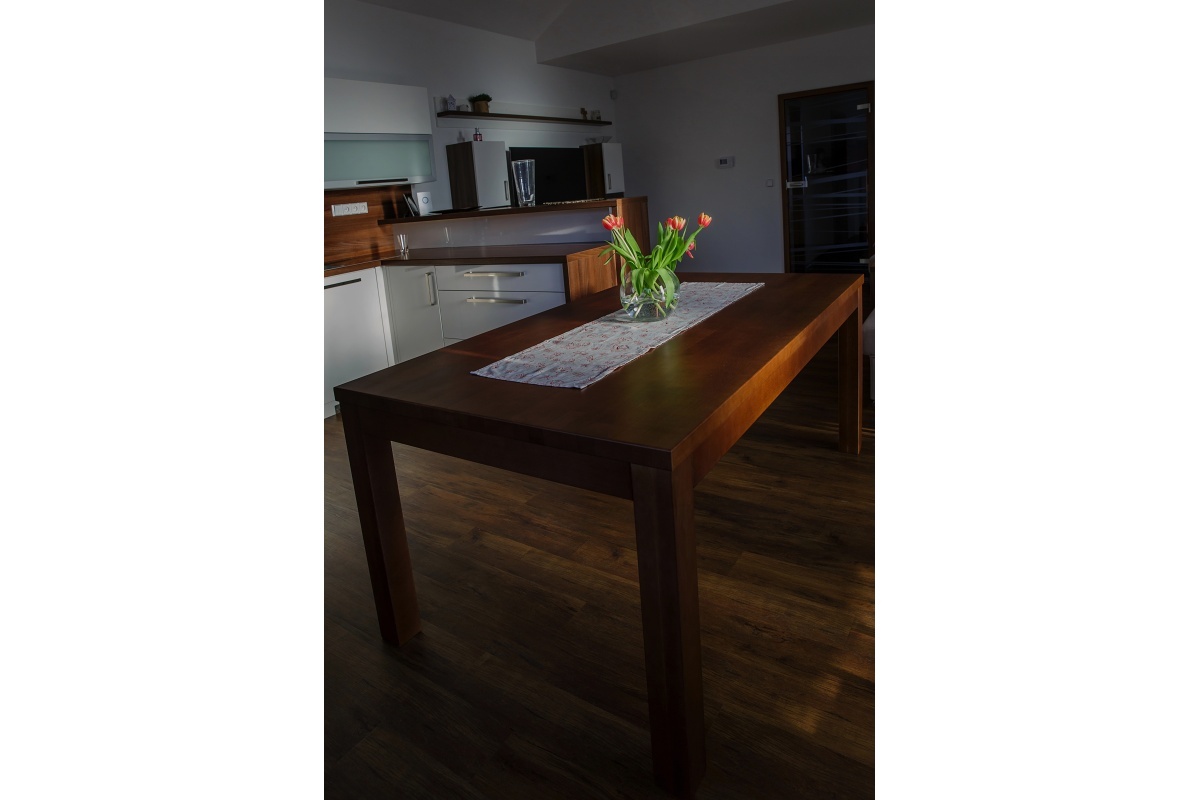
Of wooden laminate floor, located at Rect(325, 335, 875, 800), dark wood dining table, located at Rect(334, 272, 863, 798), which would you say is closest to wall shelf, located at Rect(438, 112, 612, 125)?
wooden laminate floor, located at Rect(325, 335, 875, 800)

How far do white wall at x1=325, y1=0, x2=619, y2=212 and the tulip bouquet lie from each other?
5.22ft

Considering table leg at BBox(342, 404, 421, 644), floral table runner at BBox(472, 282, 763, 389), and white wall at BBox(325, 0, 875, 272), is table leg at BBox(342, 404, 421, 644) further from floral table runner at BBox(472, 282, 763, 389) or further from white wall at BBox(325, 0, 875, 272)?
white wall at BBox(325, 0, 875, 272)

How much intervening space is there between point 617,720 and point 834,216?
19.9 feet

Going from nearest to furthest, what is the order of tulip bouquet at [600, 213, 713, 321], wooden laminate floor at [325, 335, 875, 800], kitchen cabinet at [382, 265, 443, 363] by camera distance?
wooden laminate floor at [325, 335, 875, 800] < tulip bouquet at [600, 213, 713, 321] < kitchen cabinet at [382, 265, 443, 363]

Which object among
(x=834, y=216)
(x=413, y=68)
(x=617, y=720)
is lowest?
(x=617, y=720)

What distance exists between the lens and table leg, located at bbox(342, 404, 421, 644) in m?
1.74

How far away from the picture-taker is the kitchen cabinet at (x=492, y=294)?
11.5 ft

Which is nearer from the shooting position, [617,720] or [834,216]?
[617,720]

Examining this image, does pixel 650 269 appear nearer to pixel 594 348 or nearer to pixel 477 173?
pixel 594 348

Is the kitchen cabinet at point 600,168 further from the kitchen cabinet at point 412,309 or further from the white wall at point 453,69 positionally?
the kitchen cabinet at point 412,309
